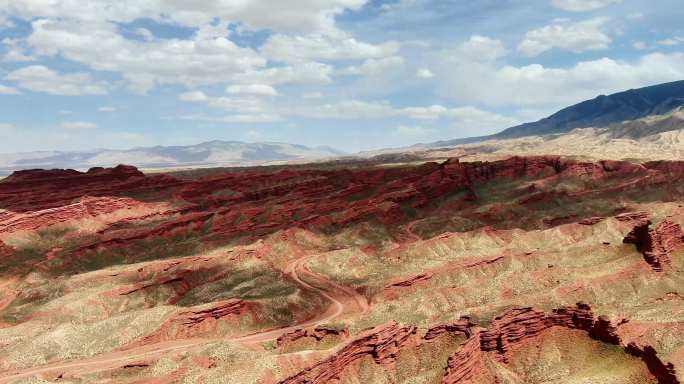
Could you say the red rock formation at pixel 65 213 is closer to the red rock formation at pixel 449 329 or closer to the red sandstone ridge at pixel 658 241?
the red rock formation at pixel 449 329

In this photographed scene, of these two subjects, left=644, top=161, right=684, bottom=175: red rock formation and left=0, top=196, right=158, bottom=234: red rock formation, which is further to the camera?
left=644, top=161, right=684, bottom=175: red rock formation

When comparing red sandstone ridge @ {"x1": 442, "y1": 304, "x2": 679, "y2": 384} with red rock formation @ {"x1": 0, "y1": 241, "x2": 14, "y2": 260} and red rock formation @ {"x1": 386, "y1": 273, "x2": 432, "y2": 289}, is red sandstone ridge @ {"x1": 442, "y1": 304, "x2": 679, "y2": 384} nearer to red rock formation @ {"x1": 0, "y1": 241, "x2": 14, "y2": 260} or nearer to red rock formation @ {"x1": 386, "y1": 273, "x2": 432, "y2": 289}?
red rock formation @ {"x1": 386, "y1": 273, "x2": 432, "y2": 289}

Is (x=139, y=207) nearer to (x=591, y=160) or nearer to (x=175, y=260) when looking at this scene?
(x=175, y=260)

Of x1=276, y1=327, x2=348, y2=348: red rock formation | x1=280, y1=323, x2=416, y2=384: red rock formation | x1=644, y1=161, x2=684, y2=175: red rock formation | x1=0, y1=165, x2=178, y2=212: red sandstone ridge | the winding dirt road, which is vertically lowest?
the winding dirt road

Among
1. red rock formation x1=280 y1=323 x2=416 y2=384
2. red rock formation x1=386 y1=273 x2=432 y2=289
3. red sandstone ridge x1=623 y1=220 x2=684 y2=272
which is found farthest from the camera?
red rock formation x1=386 y1=273 x2=432 y2=289

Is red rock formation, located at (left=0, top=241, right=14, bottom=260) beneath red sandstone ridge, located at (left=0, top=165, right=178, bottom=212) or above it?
beneath

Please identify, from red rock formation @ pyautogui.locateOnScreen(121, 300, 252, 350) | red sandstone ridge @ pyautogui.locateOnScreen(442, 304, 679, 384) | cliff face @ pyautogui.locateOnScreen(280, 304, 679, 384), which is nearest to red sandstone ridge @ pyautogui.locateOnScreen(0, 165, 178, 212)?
red rock formation @ pyautogui.locateOnScreen(121, 300, 252, 350)

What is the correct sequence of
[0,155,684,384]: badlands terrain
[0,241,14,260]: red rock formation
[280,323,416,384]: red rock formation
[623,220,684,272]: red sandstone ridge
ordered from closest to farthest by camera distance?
[280,323,416,384]: red rock formation → [0,155,684,384]: badlands terrain → [623,220,684,272]: red sandstone ridge → [0,241,14,260]: red rock formation

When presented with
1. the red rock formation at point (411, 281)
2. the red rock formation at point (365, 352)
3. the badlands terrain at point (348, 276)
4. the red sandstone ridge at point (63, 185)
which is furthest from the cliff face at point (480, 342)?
the red sandstone ridge at point (63, 185)
